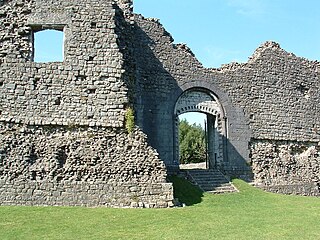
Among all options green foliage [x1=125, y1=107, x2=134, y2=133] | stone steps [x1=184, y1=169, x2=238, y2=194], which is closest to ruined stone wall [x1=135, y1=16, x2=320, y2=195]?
stone steps [x1=184, y1=169, x2=238, y2=194]

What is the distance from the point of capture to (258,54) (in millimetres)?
21922

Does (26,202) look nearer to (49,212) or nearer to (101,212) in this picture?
(49,212)

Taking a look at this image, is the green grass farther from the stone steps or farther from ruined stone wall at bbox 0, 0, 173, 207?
the stone steps

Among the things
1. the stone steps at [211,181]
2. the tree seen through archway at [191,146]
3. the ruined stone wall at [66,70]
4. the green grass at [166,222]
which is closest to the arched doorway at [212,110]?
the stone steps at [211,181]

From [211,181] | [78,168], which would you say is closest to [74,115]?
[78,168]

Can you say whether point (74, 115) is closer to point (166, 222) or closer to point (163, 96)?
point (166, 222)

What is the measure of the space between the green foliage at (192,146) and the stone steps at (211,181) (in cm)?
1979

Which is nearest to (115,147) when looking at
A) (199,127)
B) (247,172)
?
(247,172)

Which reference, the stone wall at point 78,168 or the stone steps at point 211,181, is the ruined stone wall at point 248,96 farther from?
the stone wall at point 78,168

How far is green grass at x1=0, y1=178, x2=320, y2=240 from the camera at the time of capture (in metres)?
9.81

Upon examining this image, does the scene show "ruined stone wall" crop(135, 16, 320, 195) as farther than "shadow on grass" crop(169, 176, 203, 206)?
Yes

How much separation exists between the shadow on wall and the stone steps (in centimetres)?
76

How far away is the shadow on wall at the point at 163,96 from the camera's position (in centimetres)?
1872

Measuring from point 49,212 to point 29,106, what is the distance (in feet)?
11.7
